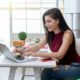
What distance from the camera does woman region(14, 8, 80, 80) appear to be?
78.7 inches

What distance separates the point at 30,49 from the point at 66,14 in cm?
252

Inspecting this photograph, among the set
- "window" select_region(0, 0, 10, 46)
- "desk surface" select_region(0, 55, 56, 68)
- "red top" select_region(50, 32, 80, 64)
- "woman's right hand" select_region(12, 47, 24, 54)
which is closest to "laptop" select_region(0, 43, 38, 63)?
"desk surface" select_region(0, 55, 56, 68)

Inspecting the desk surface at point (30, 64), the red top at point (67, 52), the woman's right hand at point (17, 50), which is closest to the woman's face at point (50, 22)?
the red top at point (67, 52)

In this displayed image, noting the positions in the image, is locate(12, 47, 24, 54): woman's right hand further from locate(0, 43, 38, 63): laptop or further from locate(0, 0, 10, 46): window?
locate(0, 0, 10, 46): window

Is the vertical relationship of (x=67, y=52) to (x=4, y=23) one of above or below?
below

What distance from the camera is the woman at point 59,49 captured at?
78.7 inches

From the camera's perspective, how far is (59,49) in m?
2.08

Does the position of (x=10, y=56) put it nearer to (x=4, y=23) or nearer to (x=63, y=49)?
(x=63, y=49)

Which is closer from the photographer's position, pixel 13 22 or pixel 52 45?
pixel 52 45

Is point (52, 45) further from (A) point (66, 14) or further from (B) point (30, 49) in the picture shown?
(A) point (66, 14)

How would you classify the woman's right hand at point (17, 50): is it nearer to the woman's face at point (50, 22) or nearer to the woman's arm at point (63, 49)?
the woman's arm at point (63, 49)

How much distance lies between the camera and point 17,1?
537cm

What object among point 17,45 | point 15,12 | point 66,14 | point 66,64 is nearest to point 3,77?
point 17,45

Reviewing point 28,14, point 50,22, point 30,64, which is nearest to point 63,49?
point 50,22
